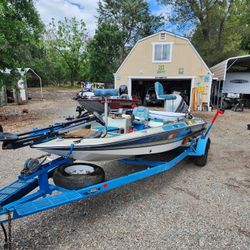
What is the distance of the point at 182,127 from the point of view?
365 centimetres

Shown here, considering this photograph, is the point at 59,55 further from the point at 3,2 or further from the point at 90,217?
the point at 90,217

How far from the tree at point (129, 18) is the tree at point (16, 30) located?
17546 millimetres

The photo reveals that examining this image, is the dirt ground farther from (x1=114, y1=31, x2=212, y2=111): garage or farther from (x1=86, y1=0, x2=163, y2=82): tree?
(x1=86, y1=0, x2=163, y2=82): tree

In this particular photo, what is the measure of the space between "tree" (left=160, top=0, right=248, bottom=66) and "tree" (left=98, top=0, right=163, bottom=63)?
7.89m

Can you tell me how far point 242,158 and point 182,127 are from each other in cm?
239

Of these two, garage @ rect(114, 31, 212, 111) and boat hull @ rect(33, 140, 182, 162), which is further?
garage @ rect(114, 31, 212, 111)

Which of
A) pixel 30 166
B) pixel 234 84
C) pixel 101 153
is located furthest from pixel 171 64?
pixel 30 166

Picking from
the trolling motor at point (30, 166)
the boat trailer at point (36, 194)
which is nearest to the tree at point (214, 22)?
the boat trailer at point (36, 194)

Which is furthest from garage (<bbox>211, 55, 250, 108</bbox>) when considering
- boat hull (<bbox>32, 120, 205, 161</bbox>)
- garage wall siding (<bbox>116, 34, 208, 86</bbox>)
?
boat hull (<bbox>32, 120, 205, 161</bbox>)

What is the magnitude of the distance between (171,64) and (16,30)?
951 cm

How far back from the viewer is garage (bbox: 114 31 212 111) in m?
13.9

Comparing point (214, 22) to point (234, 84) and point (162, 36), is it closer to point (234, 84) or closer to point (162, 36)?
point (234, 84)

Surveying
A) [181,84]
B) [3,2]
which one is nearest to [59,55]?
[181,84]

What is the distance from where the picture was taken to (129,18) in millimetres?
28531
